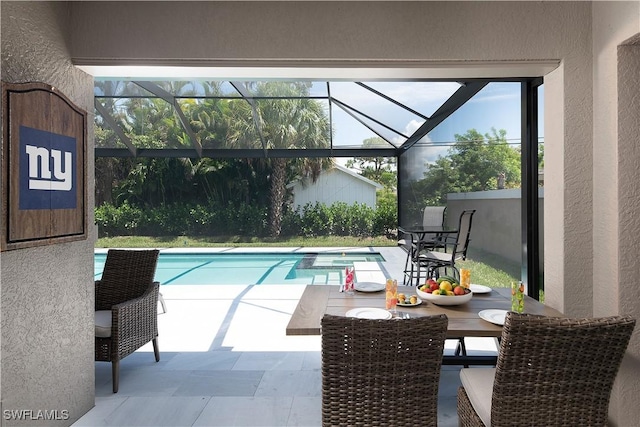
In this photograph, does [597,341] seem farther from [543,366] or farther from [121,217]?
[121,217]

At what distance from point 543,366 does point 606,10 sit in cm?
197

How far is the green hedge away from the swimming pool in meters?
1.74

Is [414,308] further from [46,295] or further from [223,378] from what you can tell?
[46,295]

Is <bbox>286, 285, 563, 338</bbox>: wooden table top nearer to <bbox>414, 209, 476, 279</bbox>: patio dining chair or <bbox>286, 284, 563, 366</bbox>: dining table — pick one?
<bbox>286, 284, 563, 366</bbox>: dining table

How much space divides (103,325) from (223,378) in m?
→ 0.94

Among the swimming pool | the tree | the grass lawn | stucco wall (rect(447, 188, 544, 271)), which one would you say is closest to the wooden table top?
stucco wall (rect(447, 188, 544, 271))

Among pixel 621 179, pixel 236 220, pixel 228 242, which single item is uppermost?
pixel 621 179

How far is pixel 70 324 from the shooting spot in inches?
94.2

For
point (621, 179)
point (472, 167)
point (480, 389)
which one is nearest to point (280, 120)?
point (472, 167)

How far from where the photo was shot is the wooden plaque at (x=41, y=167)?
1838mm

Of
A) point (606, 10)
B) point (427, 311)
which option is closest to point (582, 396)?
point (427, 311)

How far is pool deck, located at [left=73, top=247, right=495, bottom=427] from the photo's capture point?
2488 millimetres

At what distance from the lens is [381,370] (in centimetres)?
154

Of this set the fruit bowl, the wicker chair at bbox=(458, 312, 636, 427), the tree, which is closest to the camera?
the wicker chair at bbox=(458, 312, 636, 427)
